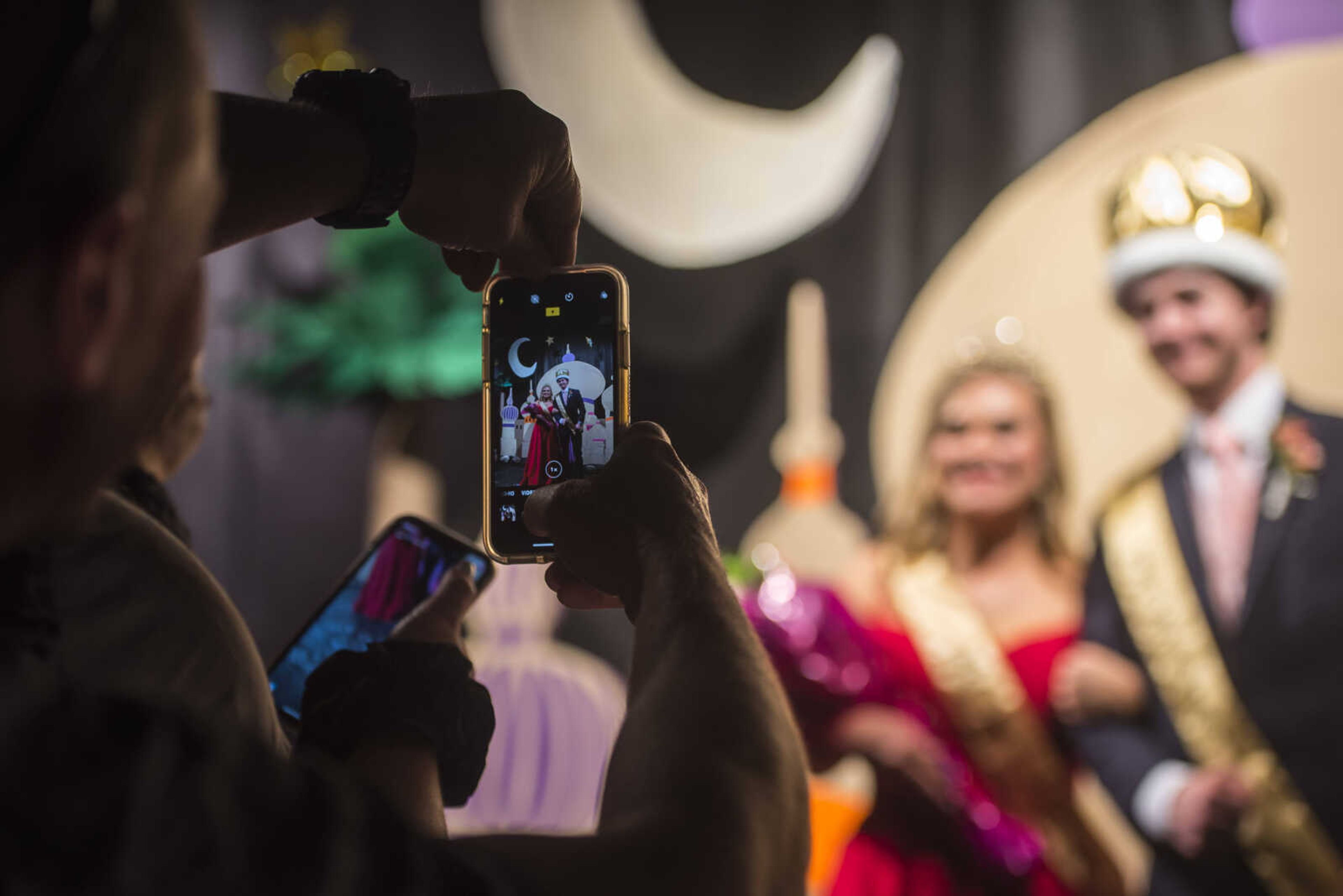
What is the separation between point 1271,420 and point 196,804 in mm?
1846

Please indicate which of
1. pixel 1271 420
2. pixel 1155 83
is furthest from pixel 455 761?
pixel 1155 83

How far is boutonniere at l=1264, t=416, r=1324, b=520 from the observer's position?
5.60ft

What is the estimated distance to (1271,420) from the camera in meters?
1.75

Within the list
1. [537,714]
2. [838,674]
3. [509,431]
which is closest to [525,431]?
[509,431]

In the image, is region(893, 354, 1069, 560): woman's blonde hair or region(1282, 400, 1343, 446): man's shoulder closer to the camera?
region(1282, 400, 1343, 446): man's shoulder

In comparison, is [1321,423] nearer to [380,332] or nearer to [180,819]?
[380,332]

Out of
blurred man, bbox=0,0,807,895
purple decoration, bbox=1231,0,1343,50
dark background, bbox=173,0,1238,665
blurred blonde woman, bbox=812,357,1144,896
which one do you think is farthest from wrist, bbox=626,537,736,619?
purple decoration, bbox=1231,0,1343,50

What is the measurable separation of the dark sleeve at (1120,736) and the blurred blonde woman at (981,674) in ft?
0.08

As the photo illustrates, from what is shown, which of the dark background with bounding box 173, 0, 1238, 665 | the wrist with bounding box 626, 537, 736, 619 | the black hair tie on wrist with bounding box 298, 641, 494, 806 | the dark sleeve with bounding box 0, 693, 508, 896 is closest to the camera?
the dark sleeve with bounding box 0, 693, 508, 896

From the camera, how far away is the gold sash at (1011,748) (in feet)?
5.82

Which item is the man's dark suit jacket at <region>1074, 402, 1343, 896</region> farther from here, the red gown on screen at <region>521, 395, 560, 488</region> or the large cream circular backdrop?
the red gown on screen at <region>521, 395, 560, 488</region>

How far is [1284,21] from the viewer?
5.97 ft

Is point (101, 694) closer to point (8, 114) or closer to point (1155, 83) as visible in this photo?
point (8, 114)

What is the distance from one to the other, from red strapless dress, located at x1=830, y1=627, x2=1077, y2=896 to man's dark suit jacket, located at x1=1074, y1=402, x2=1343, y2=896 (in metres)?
0.16
